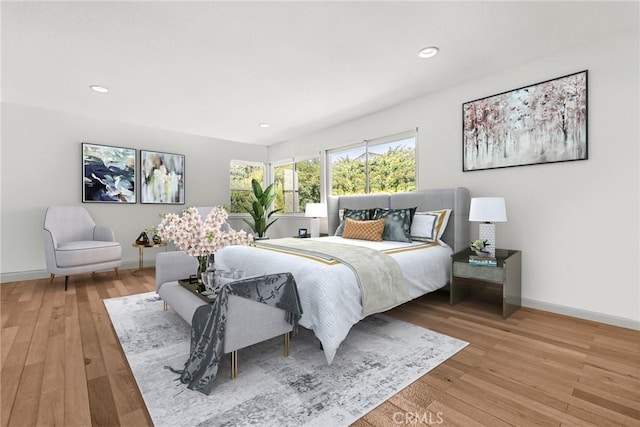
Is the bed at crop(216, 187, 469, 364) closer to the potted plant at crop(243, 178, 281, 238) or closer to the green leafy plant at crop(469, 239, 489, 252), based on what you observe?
the green leafy plant at crop(469, 239, 489, 252)

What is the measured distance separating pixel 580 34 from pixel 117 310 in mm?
4949

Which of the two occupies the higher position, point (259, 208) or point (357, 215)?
point (259, 208)

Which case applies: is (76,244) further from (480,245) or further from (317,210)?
(480,245)

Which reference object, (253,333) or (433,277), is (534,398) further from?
(253,333)

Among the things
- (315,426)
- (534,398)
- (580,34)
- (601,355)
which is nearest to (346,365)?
(315,426)

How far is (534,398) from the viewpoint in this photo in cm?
159

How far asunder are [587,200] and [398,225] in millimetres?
1701

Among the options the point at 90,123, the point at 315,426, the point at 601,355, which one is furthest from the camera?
the point at 90,123

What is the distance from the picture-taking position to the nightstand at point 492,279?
2721 mm

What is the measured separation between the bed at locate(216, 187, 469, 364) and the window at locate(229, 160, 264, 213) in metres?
3.03

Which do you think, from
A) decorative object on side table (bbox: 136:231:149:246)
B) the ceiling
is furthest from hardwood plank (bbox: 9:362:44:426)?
decorative object on side table (bbox: 136:231:149:246)

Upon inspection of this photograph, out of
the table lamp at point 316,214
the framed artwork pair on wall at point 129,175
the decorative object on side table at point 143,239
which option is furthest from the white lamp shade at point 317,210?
the decorative object on side table at point 143,239

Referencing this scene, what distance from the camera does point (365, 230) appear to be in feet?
11.6

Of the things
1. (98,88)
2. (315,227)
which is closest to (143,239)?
(98,88)
